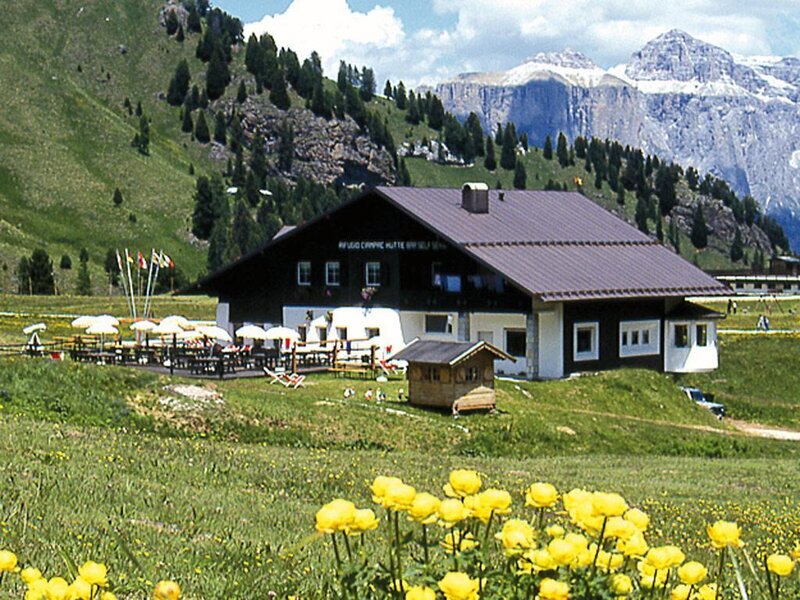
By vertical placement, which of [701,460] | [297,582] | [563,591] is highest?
[563,591]

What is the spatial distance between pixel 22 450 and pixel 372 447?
16.6 meters

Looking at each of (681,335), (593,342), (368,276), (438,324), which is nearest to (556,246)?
(593,342)

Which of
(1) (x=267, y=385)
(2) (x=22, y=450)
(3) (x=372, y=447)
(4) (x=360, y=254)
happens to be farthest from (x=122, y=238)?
(2) (x=22, y=450)

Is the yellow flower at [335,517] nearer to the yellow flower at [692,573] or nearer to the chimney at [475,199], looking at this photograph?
the yellow flower at [692,573]

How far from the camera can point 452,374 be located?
4106 centimetres

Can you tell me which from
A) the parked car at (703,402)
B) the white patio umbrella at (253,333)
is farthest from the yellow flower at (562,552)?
the white patio umbrella at (253,333)

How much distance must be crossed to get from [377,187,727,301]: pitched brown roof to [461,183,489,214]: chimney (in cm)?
34

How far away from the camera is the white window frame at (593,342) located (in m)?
56.0

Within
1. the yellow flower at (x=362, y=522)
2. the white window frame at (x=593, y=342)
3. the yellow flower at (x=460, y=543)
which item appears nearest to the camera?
the yellow flower at (x=362, y=522)

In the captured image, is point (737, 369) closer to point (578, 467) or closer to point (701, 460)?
point (701, 460)

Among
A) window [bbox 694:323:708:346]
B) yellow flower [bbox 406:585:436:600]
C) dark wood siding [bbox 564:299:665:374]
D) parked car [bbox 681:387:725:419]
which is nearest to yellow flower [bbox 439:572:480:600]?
yellow flower [bbox 406:585:436:600]

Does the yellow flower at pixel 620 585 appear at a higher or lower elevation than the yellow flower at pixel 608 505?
lower

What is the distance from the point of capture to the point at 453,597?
5.47m

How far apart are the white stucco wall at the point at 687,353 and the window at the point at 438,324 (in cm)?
1100
